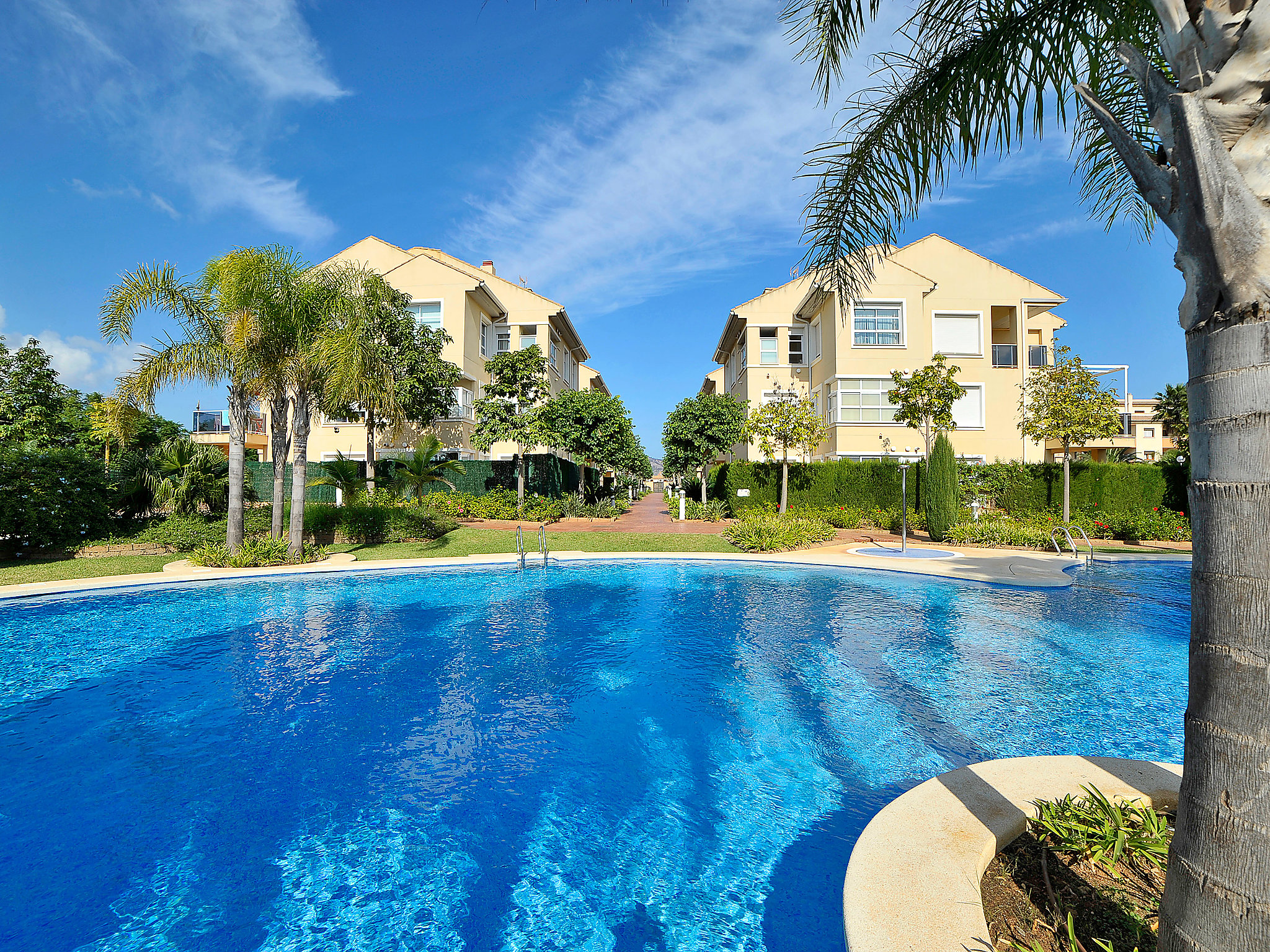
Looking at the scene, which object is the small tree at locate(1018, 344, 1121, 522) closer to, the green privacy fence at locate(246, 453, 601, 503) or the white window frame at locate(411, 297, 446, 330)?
the green privacy fence at locate(246, 453, 601, 503)

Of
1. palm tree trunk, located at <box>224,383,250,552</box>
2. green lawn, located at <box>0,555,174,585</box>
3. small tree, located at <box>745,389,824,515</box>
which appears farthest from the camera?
small tree, located at <box>745,389,824,515</box>

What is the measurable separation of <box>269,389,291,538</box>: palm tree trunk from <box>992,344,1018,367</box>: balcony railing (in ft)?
97.5

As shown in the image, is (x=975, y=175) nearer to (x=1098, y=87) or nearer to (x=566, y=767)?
(x=1098, y=87)

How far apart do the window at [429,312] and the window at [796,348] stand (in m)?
18.6

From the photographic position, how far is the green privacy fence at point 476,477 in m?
26.1

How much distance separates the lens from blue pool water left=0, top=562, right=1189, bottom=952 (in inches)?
148

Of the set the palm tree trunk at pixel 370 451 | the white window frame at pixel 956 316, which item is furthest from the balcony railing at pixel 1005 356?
the palm tree trunk at pixel 370 451

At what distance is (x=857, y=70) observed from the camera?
4.71 meters

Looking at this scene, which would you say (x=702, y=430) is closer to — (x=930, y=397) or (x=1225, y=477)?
(x=930, y=397)

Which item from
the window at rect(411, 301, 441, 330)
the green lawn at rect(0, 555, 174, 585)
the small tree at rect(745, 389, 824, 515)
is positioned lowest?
the green lawn at rect(0, 555, 174, 585)

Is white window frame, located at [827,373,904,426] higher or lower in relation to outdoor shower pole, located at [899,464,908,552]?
higher

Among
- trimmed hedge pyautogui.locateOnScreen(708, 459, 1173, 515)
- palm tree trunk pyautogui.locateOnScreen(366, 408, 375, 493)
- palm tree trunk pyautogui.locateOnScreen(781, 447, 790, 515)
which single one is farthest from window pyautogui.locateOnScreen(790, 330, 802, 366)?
palm tree trunk pyautogui.locateOnScreen(366, 408, 375, 493)

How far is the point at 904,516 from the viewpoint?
1688cm

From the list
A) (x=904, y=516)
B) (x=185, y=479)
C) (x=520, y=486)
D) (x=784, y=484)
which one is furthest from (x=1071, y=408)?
(x=185, y=479)
